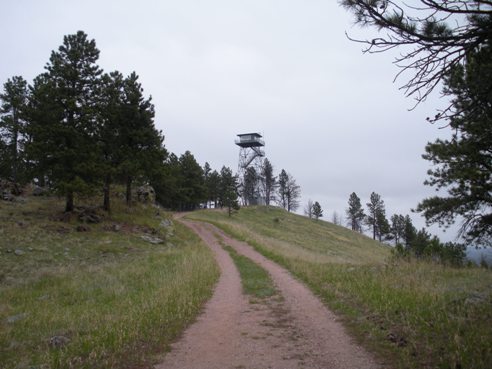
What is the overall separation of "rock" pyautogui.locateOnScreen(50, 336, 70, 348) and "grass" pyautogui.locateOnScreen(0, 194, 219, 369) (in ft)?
0.36

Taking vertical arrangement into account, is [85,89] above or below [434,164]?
above

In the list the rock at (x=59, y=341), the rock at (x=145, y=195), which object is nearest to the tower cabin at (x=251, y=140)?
the rock at (x=145, y=195)

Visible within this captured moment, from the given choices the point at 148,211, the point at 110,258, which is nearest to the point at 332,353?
the point at 110,258

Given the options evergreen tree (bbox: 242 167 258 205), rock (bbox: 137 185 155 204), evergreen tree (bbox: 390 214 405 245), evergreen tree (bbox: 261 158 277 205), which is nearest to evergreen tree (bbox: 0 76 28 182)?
rock (bbox: 137 185 155 204)

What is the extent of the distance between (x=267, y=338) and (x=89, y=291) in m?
8.27

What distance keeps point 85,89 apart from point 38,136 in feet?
16.7

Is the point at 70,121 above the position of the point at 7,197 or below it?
above

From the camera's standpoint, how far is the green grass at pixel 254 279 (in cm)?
1252

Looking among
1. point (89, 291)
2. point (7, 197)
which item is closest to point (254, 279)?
point (89, 291)

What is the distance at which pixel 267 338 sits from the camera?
7.31m

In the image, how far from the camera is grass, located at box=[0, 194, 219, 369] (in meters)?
6.76

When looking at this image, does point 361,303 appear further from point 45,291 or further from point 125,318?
point 45,291

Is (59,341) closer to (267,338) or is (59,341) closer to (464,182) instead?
(267,338)

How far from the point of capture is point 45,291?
13.4 meters
